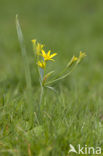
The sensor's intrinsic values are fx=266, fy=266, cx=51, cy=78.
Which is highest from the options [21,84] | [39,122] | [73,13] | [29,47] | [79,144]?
[73,13]

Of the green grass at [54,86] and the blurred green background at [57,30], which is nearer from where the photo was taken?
the green grass at [54,86]

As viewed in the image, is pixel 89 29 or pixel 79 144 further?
pixel 89 29

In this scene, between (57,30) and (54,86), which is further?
(57,30)

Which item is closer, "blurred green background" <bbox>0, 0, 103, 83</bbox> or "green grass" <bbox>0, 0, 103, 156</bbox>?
Result: "green grass" <bbox>0, 0, 103, 156</bbox>

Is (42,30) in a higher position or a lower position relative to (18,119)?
higher

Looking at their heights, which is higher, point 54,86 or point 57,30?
point 57,30

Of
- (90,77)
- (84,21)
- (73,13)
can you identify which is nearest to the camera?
(90,77)

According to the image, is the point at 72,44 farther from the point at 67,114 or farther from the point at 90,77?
the point at 67,114

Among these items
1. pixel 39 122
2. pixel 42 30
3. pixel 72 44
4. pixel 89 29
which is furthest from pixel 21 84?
pixel 89 29
